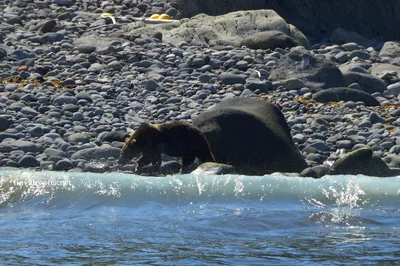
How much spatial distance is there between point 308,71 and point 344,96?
42.9 inches

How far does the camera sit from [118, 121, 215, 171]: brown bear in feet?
35.4

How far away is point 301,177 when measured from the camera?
405 inches

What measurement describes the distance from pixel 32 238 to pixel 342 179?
3.54 meters

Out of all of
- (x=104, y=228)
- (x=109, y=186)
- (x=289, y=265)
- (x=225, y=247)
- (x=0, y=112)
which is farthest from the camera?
(x=0, y=112)

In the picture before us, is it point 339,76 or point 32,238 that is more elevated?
point 339,76

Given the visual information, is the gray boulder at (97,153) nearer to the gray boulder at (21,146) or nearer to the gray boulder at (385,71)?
the gray boulder at (21,146)

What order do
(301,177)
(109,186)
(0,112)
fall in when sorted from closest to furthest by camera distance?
(109,186)
(301,177)
(0,112)

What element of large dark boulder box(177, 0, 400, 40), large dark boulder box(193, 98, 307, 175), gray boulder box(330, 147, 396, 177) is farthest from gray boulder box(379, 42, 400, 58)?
gray boulder box(330, 147, 396, 177)

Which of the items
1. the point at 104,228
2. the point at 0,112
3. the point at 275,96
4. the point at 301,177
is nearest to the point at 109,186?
the point at 104,228

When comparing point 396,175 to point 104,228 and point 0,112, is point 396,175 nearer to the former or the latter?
point 104,228

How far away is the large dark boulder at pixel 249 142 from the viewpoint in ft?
36.8

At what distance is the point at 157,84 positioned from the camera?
568 inches

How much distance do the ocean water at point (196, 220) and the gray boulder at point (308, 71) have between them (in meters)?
5.03

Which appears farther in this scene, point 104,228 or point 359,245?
point 104,228
